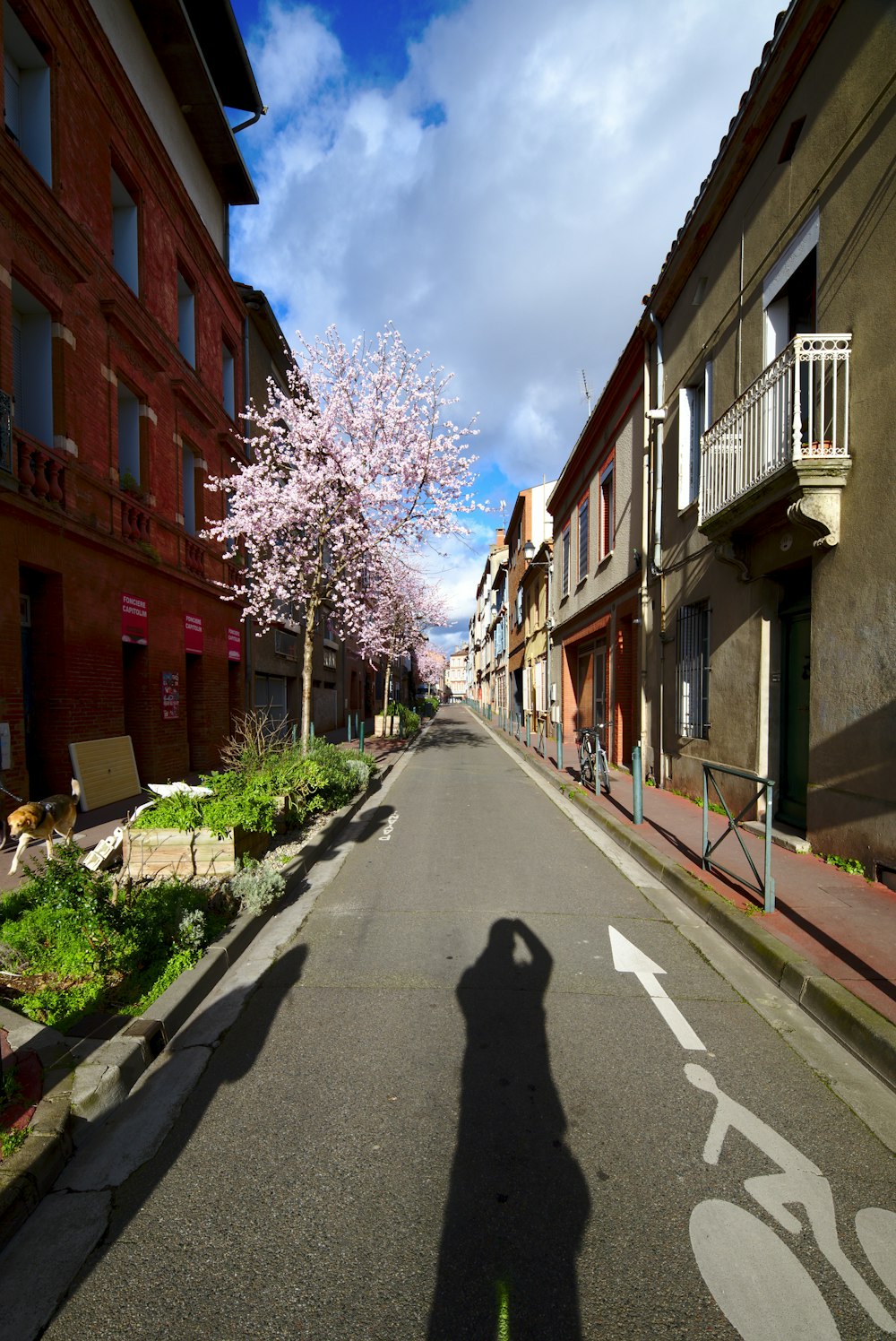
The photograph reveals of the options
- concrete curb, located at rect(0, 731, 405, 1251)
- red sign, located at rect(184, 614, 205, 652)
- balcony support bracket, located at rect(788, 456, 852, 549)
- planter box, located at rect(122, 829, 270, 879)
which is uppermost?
balcony support bracket, located at rect(788, 456, 852, 549)

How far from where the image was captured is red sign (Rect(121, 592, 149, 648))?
10.5 meters

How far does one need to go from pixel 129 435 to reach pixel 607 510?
33.1ft

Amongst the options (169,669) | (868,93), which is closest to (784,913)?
(868,93)

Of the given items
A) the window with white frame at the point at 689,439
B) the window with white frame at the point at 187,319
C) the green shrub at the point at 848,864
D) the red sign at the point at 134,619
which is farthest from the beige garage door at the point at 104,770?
the window with white frame at the point at 689,439

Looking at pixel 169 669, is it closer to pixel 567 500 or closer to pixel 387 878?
pixel 387 878

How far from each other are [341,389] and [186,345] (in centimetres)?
336

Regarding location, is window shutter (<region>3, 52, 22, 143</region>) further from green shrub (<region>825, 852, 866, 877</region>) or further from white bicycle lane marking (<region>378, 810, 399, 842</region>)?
green shrub (<region>825, 852, 866, 877</region>)

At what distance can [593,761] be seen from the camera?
12.0 meters

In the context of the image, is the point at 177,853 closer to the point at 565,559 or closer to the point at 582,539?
the point at 582,539

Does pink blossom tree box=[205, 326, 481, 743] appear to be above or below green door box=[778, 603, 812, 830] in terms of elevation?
above

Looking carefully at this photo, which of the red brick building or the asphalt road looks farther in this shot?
the red brick building

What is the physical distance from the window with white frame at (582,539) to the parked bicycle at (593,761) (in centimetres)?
696

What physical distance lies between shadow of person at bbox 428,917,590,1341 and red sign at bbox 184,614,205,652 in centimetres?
1083

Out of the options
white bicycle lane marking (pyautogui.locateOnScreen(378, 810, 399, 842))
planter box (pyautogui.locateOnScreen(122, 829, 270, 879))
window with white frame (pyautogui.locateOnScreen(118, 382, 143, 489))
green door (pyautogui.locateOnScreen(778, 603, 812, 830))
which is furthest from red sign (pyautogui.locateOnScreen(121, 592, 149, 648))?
green door (pyautogui.locateOnScreen(778, 603, 812, 830))
